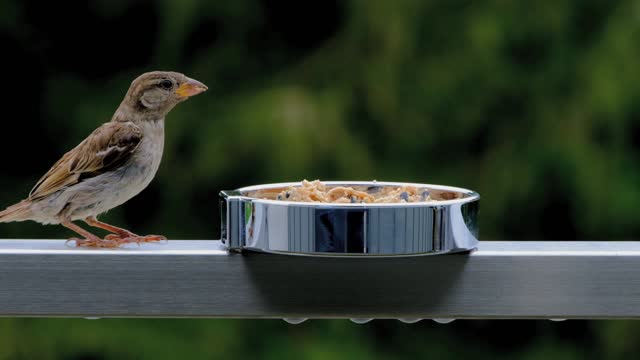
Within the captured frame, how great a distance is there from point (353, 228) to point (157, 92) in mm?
464

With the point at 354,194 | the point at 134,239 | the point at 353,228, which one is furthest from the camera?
the point at 134,239

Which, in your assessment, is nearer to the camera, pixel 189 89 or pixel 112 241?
pixel 112 241

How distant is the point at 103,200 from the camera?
1.60 metres

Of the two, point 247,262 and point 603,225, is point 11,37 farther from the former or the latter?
point 247,262

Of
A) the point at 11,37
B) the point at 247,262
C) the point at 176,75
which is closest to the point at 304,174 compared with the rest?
the point at 11,37

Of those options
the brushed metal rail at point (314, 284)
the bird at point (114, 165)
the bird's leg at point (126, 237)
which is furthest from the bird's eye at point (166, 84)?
the brushed metal rail at point (314, 284)

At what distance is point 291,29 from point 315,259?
2.10m

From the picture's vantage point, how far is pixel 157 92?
160cm

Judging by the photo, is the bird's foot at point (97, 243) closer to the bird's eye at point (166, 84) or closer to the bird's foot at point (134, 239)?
the bird's foot at point (134, 239)

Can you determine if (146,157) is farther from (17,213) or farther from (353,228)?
(353,228)

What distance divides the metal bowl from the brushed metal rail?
0.04 m

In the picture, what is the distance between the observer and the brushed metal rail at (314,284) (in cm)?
133

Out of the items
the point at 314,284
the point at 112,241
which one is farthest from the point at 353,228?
the point at 112,241

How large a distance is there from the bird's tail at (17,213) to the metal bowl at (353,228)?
1.23ft
